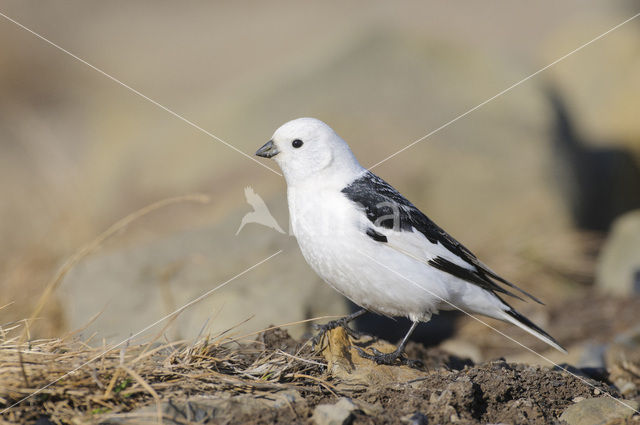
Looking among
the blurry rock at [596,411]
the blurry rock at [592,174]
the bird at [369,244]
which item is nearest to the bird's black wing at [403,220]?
the bird at [369,244]

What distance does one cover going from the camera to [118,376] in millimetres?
2859

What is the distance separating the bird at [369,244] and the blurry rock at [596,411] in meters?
0.69

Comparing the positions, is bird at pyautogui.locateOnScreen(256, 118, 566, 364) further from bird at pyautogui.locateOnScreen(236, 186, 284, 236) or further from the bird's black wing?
bird at pyautogui.locateOnScreen(236, 186, 284, 236)

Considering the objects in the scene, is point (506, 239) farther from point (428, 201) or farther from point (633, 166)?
point (633, 166)

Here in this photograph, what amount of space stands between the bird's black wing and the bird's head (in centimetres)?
16

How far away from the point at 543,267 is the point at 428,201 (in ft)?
4.76

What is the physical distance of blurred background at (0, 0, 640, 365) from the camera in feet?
19.0

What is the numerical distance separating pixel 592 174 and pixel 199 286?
216 inches

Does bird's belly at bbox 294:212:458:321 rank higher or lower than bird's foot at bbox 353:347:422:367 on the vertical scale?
higher

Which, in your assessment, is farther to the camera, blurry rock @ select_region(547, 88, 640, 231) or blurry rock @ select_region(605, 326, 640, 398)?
blurry rock @ select_region(547, 88, 640, 231)

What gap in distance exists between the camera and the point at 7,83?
14820 millimetres

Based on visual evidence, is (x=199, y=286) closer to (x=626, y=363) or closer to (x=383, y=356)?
(x=383, y=356)

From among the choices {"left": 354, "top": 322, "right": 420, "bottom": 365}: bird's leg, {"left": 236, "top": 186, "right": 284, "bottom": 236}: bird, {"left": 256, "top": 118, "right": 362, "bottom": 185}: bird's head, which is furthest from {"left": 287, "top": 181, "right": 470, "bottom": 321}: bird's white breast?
{"left": 236, "top": 186, "right": 284, "bottom": 236}: bird

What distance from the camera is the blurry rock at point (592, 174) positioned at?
8266 millimetres
